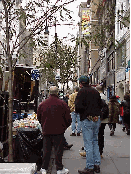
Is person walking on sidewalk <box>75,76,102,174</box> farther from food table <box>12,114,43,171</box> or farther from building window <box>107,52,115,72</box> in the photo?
building window <box>107,52,115,72</box>

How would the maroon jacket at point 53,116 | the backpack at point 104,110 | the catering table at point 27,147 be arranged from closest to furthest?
the maroon jacket at point 53,116 < the catering table at point 27,147 < the backpack at point 104,110

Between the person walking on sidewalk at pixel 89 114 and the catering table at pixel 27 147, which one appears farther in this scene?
the catering table at pixel 27 147

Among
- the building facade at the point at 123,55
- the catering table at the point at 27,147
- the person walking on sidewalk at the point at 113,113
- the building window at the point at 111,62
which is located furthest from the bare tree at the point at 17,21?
the building window at the point at 111,62

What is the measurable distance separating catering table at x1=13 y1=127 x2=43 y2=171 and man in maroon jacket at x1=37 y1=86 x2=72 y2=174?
2.15 ft

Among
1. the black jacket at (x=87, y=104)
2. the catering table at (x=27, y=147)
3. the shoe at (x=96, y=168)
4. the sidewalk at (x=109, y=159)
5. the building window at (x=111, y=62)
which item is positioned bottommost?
the sidewalk at (x=109, y=159)

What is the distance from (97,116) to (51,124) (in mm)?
925

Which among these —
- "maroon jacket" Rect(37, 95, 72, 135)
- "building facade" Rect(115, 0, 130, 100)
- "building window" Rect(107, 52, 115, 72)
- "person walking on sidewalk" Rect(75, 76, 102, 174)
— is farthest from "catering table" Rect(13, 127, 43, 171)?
"building window" Rect(107, 52, 115, 72)

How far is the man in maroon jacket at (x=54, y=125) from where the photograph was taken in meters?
6.01

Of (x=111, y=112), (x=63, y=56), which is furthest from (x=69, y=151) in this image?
(x=63, y=56)

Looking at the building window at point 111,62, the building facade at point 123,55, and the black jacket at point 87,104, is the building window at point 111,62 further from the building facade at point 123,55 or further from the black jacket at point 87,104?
the black jacket at point 87,104

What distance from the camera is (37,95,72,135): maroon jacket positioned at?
601 centimetres

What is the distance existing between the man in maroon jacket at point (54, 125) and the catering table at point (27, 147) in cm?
66

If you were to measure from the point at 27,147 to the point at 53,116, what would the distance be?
1143 millimetres

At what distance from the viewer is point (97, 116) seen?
616 centimetres
